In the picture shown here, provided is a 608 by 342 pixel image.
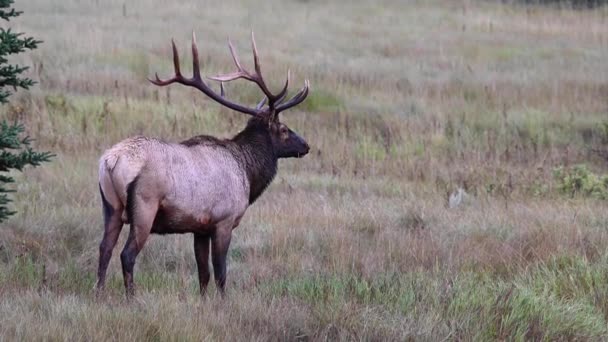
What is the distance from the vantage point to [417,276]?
26.8ft

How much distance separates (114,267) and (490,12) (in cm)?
2080

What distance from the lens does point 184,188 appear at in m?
7.46

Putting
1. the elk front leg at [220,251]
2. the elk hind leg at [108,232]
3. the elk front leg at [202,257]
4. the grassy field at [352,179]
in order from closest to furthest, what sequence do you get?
the grassy field at [352,179]
the elk hind leg at [108,232]
the elk front leg at [220,251]
the elk front leg at [202,257]

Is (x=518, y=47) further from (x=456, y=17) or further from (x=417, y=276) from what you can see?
(x=417, y=276)

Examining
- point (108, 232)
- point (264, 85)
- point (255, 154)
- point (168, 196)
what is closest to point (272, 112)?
point (264, 85)

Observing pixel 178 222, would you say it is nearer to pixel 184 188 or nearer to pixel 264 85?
pixel 184 188

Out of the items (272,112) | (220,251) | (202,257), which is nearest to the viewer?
(220,251)

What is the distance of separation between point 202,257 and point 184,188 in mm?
802

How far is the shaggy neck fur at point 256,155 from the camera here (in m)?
8.55

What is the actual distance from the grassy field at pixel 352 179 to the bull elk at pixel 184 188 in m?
0.36

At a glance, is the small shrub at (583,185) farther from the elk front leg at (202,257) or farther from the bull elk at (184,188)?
the elk front leg at (202,257)

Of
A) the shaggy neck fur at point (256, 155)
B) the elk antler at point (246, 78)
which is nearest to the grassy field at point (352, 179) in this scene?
the shaggy neck fur at point (256, 155)

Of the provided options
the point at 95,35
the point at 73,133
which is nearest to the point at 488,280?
the point at 73,133

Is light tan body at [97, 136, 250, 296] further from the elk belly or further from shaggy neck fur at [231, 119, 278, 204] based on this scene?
shaggy neck fur at [231, 119, 278, 204]
